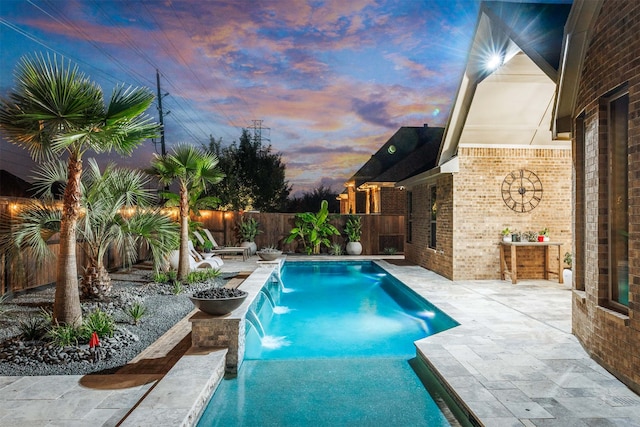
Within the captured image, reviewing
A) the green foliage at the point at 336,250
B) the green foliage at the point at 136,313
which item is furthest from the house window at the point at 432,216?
the green foliage at the point at 136,313

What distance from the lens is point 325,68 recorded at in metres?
32.8

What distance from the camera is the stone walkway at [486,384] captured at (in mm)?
3268

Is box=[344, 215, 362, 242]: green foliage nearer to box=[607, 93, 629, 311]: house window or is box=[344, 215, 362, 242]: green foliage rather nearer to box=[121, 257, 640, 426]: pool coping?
box=[121, 257, 640, 426]: pool coping

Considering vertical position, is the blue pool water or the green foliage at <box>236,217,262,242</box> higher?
the green foliage at <box>236,217,262,242</box>

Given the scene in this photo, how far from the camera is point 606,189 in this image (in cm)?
449

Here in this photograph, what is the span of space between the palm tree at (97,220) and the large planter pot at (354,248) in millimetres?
10353

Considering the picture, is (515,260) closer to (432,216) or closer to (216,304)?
(432,216)

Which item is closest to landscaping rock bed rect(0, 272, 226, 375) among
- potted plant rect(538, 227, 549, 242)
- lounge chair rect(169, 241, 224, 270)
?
lounge chair rect(169, 241, 224, 270)

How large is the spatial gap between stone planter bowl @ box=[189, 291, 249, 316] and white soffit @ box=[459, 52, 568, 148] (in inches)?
288

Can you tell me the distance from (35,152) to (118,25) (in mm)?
30404

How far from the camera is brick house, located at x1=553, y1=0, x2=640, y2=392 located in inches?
151

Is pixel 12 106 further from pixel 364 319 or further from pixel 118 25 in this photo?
pixel 118 25

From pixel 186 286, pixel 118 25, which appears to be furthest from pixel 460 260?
pixel 118 25

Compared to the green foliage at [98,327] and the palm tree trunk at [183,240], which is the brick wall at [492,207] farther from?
the green foliage at [98,327]
